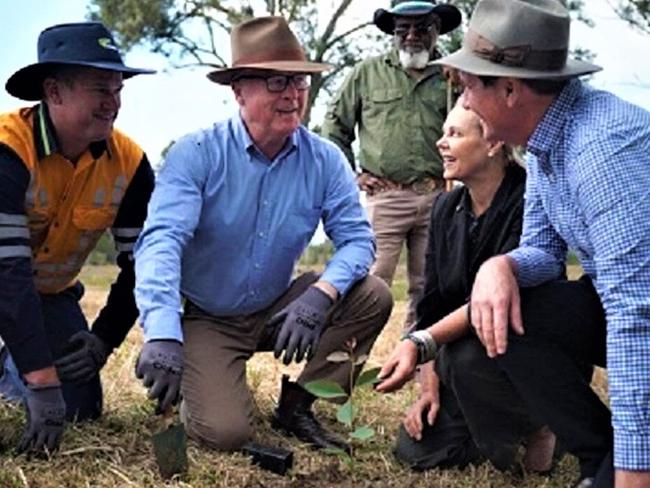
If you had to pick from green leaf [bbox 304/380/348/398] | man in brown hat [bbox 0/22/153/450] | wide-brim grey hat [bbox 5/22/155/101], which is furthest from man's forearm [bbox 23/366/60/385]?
wide-brim grey hat [bbox 5/22/155/101]

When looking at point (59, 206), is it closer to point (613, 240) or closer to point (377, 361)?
point (613, 240)

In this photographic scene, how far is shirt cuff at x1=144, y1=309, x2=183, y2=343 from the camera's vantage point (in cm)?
315

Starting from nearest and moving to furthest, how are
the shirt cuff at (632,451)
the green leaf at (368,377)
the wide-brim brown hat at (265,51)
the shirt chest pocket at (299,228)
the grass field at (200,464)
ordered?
1. the shirt cuff at (632,451)
2. the green leaf at (368,377)
3. the grass field at (200,464)
4. the wide-brim brown hat at (265,51)
5. the shirt chest pocket at (299,228)

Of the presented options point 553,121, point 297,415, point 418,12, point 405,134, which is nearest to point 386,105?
point 405,134

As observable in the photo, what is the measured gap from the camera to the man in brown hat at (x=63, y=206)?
3.40 m

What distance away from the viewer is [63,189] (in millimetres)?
3633

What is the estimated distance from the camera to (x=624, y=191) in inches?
90.4

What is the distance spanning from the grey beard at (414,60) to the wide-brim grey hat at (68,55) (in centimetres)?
212

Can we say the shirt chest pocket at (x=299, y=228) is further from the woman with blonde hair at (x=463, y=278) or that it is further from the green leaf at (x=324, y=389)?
the green leaf at (x=324, y=389)

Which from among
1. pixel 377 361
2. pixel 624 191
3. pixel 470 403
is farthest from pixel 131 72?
pixel 377 361

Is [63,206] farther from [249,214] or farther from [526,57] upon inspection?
[526,57]

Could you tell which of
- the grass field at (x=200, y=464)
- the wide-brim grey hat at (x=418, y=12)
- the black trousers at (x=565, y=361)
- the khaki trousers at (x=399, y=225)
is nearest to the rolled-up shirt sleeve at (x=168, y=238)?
the grass field at (x=200, y=464)

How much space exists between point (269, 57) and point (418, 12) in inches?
74.9

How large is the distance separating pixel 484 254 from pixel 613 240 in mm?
1098
